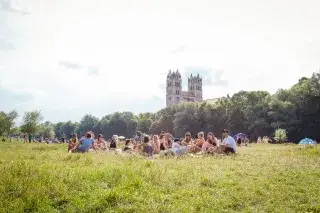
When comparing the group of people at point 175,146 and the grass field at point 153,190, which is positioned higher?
the group of people at point 175,146

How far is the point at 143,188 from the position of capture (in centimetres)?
1152

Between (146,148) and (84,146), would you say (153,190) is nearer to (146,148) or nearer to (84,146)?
(146,148)

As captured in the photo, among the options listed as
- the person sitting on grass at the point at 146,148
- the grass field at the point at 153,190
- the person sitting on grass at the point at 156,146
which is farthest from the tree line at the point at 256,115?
the grass field at the point at 153,190

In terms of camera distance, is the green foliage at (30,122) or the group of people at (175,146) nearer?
the group of people at (175,146)

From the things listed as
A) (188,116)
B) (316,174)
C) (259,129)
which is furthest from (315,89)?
(316,174)

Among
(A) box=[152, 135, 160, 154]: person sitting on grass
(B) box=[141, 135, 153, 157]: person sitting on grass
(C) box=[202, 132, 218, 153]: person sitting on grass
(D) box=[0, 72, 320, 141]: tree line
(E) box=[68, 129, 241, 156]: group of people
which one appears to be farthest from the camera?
(D) box=[0, 72, 320, 141]: tree line

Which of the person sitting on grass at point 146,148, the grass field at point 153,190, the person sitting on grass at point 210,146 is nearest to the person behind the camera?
the grass field at point 153,190

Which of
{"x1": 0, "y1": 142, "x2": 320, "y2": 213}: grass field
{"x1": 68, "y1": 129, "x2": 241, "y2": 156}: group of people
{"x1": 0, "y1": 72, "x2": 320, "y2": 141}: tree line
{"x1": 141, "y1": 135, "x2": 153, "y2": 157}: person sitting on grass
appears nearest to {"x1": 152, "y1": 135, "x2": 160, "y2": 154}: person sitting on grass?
{"x1": 68, "y1": 129, "x2": 241, "y2": 156}: group of people

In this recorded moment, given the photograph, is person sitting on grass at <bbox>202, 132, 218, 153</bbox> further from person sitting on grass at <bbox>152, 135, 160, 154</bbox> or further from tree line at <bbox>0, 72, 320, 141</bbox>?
tree line at <bbox>0, 72, 320, 141</bbox>

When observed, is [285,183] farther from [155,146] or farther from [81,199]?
[155,146]

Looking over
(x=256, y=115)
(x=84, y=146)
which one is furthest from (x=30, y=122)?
(x=84, y=146)

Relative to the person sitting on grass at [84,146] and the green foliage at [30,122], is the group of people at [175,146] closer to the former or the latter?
the person sitting on grass at [84,146]

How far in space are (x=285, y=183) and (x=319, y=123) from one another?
83071 mm

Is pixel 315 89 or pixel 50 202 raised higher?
pixel 315 89
